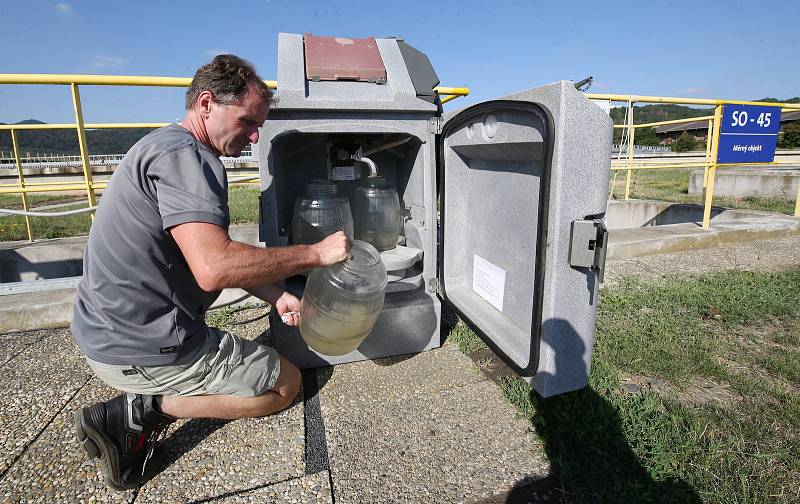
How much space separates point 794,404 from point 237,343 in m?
2.67

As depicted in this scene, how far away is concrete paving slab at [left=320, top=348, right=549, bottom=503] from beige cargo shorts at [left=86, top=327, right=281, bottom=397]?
40 centimetres

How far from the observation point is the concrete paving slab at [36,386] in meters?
1.97

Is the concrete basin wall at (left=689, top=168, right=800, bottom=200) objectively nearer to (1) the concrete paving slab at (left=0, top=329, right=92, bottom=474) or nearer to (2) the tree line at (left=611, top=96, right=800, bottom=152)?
(2) the tree line at (left=611, top=96, right=800, bottom=152)

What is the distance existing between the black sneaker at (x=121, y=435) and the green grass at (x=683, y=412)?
1.67 m

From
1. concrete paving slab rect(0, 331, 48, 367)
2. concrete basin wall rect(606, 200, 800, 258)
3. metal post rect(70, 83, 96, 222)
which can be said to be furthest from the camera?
concrete basin wall rect(606, 200, 800, 258)

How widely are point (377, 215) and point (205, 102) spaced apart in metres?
1.31

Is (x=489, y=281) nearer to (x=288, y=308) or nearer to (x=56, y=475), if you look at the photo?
(x=288, y=308)

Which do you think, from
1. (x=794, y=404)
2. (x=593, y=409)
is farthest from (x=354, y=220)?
(x=794, y=404)

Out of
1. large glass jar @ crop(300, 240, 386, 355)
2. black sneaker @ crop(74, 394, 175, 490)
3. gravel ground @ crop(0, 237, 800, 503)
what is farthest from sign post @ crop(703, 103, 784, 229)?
black sneaker @ crop(74, 394, 175, 490)

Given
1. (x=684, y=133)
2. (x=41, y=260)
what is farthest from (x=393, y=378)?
(x=684, y=133)

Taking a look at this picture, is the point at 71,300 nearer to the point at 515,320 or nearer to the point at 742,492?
the point at 515,320

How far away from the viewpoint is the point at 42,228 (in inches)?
263

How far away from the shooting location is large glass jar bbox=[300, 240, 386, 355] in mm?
2137

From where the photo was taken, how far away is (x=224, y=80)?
1645 mm
